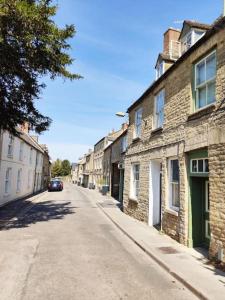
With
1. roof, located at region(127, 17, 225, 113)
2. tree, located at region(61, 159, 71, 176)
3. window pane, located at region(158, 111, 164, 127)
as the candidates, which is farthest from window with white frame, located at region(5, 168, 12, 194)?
tree, located at region(61, 159, 71, 176)

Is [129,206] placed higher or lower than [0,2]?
lower

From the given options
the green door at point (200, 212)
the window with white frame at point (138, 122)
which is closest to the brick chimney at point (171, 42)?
the window with white frame at point (138, 122)

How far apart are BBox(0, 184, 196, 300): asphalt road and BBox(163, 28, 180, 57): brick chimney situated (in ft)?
31.5

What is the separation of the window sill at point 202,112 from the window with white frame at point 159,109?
130 inches

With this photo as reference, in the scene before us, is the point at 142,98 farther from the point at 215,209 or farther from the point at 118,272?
the point at 118,272

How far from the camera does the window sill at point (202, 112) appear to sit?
346 inches

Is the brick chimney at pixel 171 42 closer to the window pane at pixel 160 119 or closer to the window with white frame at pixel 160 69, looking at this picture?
the window with white frame at pixel 160 69

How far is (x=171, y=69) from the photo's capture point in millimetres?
12055

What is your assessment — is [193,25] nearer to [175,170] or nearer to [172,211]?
[175,170]

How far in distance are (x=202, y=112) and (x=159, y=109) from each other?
461 cm

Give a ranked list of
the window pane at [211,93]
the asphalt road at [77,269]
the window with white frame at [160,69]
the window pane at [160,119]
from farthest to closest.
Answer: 1. the window with white frame at [160,69]
2. the window pane at [160,119]
3. the window pane at [211,93]
4. the asphalt road at [77,269]

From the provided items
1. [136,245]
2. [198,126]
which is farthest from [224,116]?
[136,245]

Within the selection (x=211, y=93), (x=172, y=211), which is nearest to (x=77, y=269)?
(x=172, y=211)

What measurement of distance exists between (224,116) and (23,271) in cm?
657
